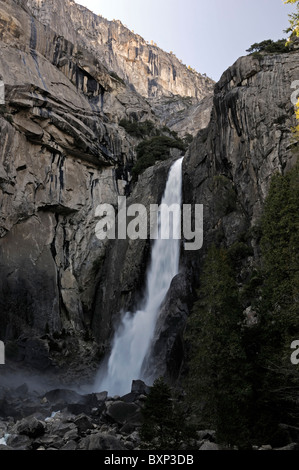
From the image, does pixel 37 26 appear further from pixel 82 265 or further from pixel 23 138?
pixel 82 265

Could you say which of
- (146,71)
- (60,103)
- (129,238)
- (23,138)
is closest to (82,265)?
(129,238)

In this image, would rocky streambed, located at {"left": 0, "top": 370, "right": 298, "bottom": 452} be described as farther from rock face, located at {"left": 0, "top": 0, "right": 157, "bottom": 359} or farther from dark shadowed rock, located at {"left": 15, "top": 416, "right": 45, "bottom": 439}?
rock face, located at {"left": 0, "top": 0, "right": 157, "bottom": 359}

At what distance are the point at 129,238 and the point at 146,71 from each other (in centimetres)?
8108

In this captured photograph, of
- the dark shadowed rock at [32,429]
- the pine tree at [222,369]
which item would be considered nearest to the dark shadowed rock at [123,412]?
the dark shadowed rock at [32,429]

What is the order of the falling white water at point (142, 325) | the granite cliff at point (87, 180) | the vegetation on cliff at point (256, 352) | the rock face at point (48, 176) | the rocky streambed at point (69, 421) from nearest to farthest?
1. the vegetation on cliff at point (256, 352)
2. the rocky streambed at point (69, 421)
3. the granite cliff at point (87, 180)
4. the falling white water at point (142, 325)
5. the rock face at point (48, 176)

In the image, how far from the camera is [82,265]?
37.6 m

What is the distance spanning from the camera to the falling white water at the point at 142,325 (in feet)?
88.6

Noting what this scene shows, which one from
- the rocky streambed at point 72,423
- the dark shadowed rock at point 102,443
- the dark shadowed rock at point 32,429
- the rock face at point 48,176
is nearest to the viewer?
the dark shadowed rock at point 102,443

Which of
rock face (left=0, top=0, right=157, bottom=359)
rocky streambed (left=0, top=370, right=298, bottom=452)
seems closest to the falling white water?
rocky streambed (left=0, top=370, right=298, bottom=452)

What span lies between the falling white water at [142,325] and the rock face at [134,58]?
245 ft

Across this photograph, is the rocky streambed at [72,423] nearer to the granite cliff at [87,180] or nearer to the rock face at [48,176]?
the granite cliff at [87,180]

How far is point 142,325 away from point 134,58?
3594 inches

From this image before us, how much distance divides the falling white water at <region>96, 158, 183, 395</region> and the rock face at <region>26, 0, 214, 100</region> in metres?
74.6

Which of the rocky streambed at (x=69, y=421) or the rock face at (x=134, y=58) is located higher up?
the rock face at (x=134, y=58)
